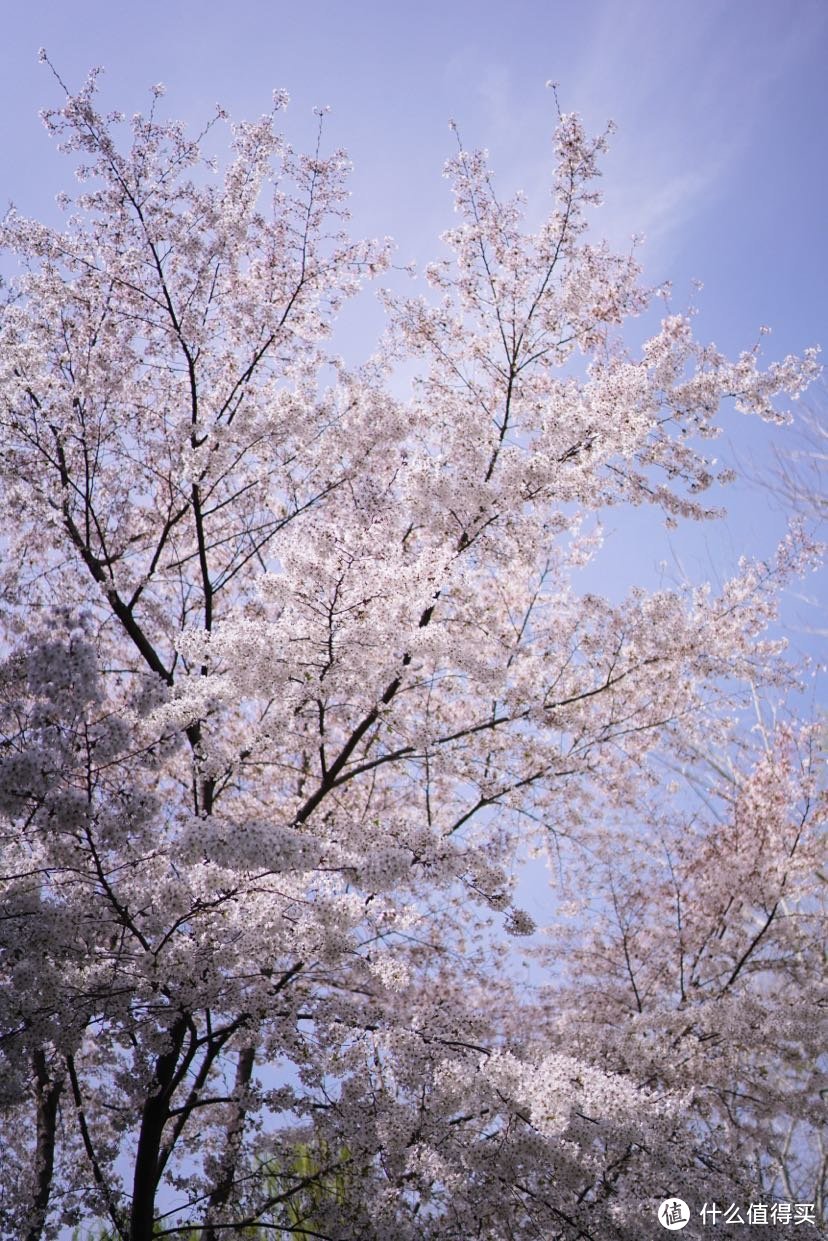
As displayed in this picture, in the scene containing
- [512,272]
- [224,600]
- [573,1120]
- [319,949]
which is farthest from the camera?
[224,600]

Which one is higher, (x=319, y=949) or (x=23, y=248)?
(x=23, y=248)

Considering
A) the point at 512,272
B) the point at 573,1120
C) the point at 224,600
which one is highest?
the point at 512,272

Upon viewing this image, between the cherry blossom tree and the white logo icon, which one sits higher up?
the cherry blossom tree

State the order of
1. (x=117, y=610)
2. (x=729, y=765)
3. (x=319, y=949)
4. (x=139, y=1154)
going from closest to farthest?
(x=319, y=949) < (x=139, y=1154) < (x=117, y=610) < (x=729, y=765)

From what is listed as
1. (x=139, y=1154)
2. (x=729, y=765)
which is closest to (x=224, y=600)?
(x=139, y=1154)

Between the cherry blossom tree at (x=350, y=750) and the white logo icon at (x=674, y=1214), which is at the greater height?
the cherry blossom tree at (x=350, y=750)

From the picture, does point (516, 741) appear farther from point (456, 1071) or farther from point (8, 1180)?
point (8, 1180)

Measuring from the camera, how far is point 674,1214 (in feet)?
14.7

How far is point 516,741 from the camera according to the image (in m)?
7.04

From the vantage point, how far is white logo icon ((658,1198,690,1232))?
173 inches

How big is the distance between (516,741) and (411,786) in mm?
1950

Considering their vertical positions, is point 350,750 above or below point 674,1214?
above

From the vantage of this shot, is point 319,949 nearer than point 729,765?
Yes

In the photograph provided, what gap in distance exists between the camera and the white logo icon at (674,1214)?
4.39 m
